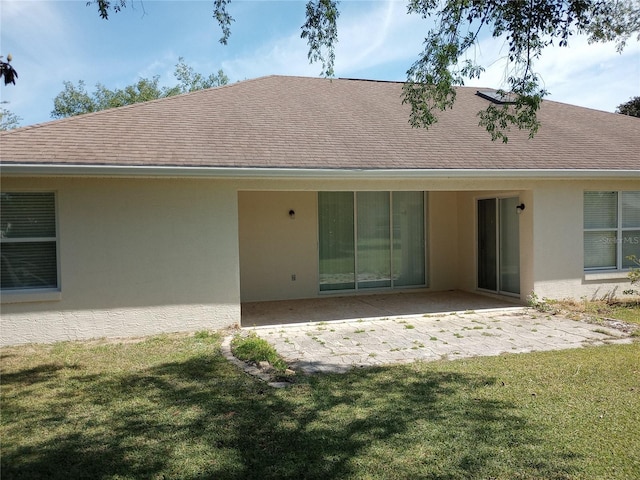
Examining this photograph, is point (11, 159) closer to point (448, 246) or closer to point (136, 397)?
point (136, 397)

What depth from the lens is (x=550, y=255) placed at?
10820mm

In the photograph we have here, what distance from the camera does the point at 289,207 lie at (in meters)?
12.1

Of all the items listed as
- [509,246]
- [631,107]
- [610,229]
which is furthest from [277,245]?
[631,107]

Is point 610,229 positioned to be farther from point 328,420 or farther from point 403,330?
point 328,420

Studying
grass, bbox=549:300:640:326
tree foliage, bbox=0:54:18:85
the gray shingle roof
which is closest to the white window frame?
the gray shingle roof

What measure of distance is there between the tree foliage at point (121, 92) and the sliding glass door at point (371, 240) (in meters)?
25.7

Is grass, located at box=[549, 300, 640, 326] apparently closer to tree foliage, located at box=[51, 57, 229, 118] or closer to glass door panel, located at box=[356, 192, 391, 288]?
glass door panel, located at box=[356, 192, 391, 288]

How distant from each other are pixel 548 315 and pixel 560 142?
15.4 feet

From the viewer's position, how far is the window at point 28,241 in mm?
8039

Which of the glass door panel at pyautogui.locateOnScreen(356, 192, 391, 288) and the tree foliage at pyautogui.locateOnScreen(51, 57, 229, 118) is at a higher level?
the tree foliage at pyautogui.locateOnScreen(51, 57, 229, 118)

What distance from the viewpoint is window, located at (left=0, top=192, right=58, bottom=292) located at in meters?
8.04

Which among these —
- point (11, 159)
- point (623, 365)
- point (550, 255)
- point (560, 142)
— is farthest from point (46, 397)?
point (560, 142)

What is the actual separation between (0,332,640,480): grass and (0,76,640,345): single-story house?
196 cm

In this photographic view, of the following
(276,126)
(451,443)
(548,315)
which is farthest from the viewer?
(276,126)
